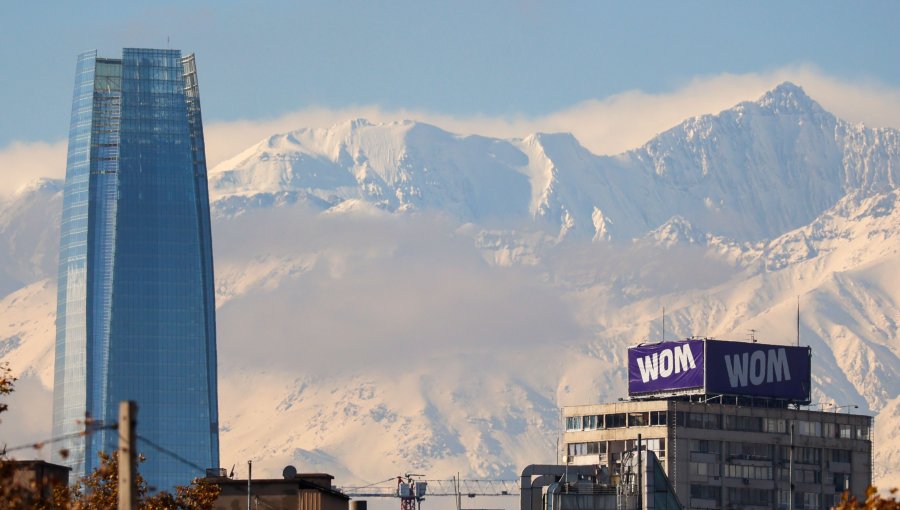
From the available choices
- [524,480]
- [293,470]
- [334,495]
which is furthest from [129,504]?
[524,480]

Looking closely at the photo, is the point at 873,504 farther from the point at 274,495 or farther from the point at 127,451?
the point at 274,495

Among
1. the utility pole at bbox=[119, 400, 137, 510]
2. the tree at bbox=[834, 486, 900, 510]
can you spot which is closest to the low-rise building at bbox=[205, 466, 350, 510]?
the tree at bbox=[834, 486, 900, 510]

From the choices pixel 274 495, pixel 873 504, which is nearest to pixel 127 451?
pixel 873 504

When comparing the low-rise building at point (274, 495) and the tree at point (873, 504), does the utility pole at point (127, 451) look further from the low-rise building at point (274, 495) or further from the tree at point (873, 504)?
the low-rise building at point (274, 495)

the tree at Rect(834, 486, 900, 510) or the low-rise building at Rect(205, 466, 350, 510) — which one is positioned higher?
the low-rise building at Rect(205, 466, 350, 510)

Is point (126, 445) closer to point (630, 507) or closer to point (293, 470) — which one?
point (293, 470)

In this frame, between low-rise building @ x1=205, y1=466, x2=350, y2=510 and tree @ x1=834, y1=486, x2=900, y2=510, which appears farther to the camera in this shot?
low-rise building @ x1=205, y1=466, x2=350, y2=510

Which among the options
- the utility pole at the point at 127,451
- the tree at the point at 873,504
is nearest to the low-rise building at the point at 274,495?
the tree at the point at 873,504

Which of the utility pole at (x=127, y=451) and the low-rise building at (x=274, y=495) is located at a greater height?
the low-rise building at (x=274, y=495)

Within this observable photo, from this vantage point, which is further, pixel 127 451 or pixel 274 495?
pixel 274 495

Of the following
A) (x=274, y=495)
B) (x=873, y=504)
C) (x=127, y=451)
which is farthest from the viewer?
(x=274, y=495)

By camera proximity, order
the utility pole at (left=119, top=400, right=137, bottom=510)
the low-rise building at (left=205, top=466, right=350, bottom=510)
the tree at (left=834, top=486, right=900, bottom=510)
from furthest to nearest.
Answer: the low-rise building at (left=205, top=466, right=350, bottom=510)
the tree at (left=834, top=486, right=900, bottom=510)
the utility pole at (left=119, top=400, right=137, bottom=510)

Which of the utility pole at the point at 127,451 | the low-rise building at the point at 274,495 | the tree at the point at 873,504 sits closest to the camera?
the utility pole at the point at 127,451

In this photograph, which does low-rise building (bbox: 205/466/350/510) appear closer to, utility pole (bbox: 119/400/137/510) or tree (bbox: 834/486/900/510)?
tree (bbox: 834/486/900/510)
